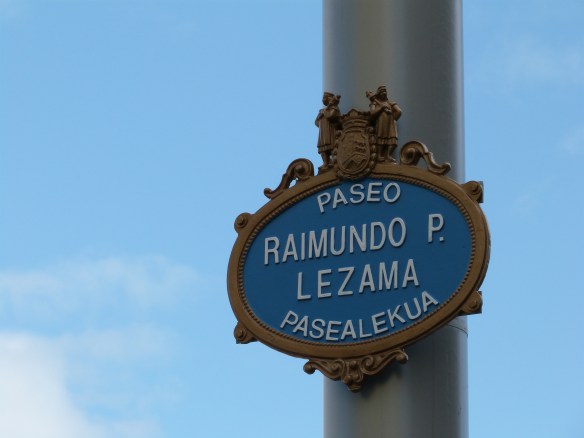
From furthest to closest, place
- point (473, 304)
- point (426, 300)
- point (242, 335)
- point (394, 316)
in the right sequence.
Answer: point (242, 335) < point (394, 316) < point (426, 300) < point (473, 304)

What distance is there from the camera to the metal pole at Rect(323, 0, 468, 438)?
47.2 ft

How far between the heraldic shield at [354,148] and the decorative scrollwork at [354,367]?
1.64 meters

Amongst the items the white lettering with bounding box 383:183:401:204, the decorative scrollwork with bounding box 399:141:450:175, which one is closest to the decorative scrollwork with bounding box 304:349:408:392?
the white lettering with bounding box 383:183:401:204

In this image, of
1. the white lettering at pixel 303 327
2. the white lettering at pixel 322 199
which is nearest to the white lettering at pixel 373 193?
the white lettering at pixel 322 199

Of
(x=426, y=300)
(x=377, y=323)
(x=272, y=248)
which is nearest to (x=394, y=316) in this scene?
(x=377, y=323)

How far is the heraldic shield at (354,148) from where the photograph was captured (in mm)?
14914

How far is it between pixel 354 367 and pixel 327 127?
216 centimetres

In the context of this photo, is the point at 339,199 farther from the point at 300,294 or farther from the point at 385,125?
the point at 300,294

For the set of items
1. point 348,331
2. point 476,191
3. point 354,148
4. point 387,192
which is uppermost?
point 354,148

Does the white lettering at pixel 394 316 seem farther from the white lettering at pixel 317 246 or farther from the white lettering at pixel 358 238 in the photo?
the white lettering at pixel 317 246

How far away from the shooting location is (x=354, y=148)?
14969 mm

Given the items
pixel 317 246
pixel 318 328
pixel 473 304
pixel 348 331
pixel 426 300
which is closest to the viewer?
pixel 473 304

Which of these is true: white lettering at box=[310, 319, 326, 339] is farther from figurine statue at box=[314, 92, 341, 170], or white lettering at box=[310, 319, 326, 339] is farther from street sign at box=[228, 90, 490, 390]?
figurine statue at box=[314, 92, 341, 170]

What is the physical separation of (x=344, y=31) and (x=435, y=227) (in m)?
2.28
